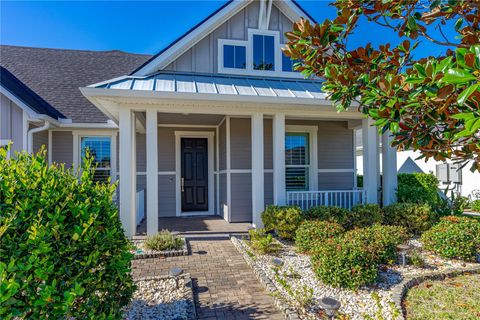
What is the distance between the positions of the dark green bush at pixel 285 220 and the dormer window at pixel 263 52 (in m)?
4.24

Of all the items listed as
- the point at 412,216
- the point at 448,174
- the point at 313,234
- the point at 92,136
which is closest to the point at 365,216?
the point at 412,216

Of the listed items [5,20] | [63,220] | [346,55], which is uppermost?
[5,20]

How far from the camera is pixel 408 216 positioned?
6.34 meters

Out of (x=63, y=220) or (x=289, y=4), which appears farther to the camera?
(x=289, y=4)

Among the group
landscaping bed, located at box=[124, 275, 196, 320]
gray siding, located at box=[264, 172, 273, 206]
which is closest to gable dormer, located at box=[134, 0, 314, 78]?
gray siding, located at box=[264, 172, 273, 206]

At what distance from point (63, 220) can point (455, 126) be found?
3.12m

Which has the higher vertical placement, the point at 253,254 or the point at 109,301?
the point at 109,301

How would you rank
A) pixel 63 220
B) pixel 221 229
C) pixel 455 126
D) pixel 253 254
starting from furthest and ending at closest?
1. pixel 221 229
2. pixel 253 254
3. pixel 63 220
4. pixel 455 126

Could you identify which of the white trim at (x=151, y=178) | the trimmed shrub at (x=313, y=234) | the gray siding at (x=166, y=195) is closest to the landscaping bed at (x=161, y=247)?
the white trim at (x=151, y=178)

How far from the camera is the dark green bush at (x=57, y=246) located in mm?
1929

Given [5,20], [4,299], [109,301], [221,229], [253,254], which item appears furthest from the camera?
[221,229]

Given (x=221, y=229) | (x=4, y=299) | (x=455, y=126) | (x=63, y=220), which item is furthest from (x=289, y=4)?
(x=4, y=299)

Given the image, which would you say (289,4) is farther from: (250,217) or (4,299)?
(4,299)

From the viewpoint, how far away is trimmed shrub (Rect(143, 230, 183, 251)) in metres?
5.22
